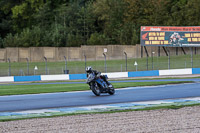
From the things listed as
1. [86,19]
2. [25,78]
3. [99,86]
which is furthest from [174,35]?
[99,86]

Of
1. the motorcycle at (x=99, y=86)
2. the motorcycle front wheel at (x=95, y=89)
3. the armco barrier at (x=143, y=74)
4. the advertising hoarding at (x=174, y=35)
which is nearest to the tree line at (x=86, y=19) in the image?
the advertising hoarding at (x=174, y=35)

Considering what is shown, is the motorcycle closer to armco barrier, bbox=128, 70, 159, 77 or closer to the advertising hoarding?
armco barrier, bbox=128, 70, 159, 77

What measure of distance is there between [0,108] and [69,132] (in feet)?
18.8

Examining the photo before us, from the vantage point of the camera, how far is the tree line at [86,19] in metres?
65.1

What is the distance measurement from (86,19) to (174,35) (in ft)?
83.8

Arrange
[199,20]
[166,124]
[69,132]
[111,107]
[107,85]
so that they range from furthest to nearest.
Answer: [199,20], [107,85], [111,107], [166,124], [69,132]

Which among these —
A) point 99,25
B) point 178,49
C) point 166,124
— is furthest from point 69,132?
point 99,25

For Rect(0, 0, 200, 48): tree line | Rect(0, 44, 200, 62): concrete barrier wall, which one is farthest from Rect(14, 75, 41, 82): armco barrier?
Rect(0, 0, 200, 48): tree line

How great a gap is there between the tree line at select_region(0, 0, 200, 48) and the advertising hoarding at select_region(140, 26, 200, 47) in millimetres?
14362

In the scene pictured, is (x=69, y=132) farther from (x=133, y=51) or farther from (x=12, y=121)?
(x=133, y=51)

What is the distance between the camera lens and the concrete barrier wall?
57594 millimetres

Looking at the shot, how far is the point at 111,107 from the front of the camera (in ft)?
45.9

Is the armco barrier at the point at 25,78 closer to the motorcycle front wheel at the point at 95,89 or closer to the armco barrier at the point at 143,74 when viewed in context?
the armco barrier at the point at 143,74

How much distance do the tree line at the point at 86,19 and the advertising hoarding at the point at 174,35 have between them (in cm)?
1436
